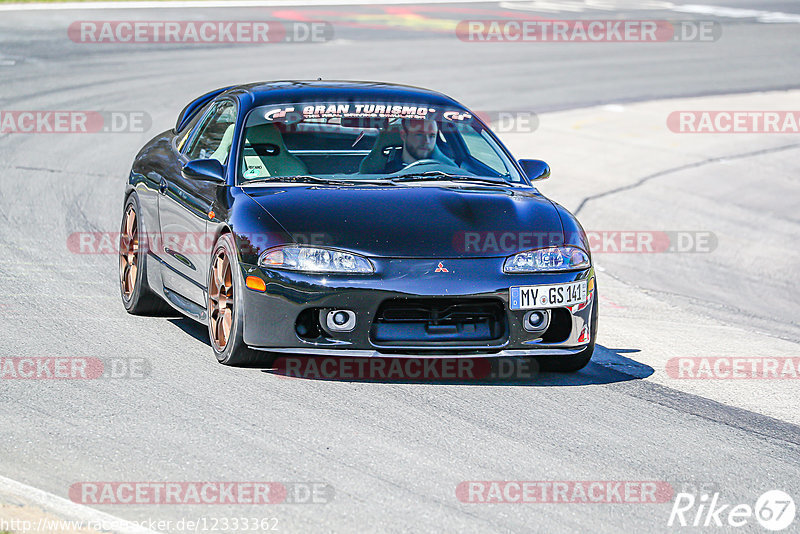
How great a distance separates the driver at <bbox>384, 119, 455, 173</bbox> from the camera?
746 centimetres

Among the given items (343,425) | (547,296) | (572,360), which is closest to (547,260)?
(547,296)

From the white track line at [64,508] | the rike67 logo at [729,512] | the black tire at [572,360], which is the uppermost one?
the white track line at [64,508]

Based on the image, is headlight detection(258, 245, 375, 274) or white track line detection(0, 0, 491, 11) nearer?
headlight detection(258, 245, 375, 274)

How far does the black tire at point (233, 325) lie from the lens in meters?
6.38

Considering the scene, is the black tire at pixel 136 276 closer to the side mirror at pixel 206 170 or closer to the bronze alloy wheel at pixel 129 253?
the bronze alloy wheel at pixel 129 253

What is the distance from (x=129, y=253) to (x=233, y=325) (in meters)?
2.06

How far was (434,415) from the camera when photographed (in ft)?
19.2

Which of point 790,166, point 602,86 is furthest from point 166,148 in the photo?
point 602,86

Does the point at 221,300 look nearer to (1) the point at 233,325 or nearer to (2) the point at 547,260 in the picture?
(1) the point at 233,325

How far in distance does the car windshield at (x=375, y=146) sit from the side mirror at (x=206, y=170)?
14 cm

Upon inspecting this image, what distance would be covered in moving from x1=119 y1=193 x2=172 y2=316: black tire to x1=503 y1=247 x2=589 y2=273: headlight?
8.40ft

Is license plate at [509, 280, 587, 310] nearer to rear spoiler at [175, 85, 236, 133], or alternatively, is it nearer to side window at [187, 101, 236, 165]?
side window at [187, 101, 236, 165]

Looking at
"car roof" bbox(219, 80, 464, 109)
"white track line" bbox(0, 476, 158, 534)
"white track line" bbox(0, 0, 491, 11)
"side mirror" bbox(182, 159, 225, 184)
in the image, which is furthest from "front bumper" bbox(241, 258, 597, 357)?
"white track line" bbox(0, 0, 491, 11)

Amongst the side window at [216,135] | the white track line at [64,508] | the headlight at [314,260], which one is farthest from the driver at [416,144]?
the white track line at [64,508]
